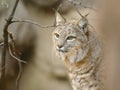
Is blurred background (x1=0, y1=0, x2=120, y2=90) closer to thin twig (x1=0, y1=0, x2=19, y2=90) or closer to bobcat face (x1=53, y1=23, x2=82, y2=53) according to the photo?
thin twig (x1=0, y1=0, x2=19, y2=90)

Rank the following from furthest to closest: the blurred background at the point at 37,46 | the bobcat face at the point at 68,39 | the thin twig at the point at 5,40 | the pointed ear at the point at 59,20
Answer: the blurred background at the point at 37,46
the thin twig at the point at 5,40
the pointed ear at the point at 59,20
the bobcat face at the point at 68,39

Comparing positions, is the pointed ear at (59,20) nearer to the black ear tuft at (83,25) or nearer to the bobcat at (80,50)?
the bobcat at (80,50)

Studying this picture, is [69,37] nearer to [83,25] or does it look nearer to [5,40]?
[83,25]

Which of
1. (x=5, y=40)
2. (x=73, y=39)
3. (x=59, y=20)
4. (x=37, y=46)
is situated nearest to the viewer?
(x=73, y=39)

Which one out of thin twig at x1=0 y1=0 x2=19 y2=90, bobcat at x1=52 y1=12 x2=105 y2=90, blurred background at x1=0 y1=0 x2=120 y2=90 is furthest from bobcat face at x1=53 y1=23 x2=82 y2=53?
thin twig at x1=0 y1=0 x2=19 y2=90

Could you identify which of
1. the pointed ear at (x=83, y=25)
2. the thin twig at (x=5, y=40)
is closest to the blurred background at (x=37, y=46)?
the thin twig at (x=5, y=40)

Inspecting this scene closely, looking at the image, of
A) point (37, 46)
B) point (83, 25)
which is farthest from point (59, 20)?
point (37, 46)

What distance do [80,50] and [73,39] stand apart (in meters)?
0.08

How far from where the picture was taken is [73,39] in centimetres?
169

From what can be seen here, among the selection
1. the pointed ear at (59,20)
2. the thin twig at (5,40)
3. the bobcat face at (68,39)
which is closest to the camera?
the bobcat face at (68,39)

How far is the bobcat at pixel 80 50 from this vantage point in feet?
5.58

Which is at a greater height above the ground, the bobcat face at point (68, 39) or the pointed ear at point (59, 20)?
the pointed ear at point (59, 20)

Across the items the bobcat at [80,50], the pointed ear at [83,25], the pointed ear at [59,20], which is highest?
the pointed ear at [59,20]

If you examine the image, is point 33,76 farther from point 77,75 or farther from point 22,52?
point 77,75
